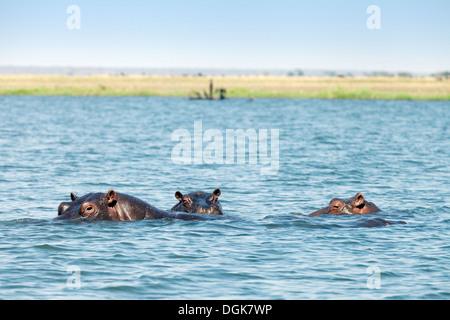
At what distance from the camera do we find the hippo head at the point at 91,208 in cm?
1478

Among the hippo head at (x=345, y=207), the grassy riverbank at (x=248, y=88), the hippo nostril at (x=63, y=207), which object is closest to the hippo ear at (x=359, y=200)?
the hippo head at (x=345, y=207)

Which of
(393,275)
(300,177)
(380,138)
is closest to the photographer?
(393,275)

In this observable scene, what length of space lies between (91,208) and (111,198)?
1.48 feet

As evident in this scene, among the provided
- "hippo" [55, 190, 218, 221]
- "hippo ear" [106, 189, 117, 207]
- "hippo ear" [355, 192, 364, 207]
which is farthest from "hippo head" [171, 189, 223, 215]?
"hippo ear" [355, 192, 364, 207]

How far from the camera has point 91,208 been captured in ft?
48.6

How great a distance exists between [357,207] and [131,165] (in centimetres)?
1519

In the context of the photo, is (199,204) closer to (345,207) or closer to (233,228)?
(233,228)

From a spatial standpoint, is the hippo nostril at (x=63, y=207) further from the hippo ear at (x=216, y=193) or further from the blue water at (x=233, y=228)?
the hippo ear at (x=216, y=193)

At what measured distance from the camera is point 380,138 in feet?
151

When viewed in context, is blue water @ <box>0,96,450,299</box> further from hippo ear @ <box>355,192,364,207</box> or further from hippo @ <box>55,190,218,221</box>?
hippo ear @ <box>355,192,364,207</box>
